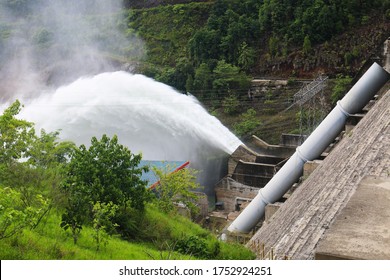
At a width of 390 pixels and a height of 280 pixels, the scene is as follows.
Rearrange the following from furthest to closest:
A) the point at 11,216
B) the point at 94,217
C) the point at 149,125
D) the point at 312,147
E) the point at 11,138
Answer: the point at 149,125 → the point at 312,147 → the point at 11,138 → the point at 94,217 → the point at 11,216

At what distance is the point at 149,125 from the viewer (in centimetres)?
3434

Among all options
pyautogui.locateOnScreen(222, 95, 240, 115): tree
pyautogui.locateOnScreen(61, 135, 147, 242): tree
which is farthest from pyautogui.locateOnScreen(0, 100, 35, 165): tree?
pyautogui.locateOnScreen(222, 95, 240, 115): tree

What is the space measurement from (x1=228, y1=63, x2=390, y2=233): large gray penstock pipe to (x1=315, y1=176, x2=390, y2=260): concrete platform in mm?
12792

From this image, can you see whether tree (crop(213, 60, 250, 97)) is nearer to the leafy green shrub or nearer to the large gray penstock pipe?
the large gray penstock pipe

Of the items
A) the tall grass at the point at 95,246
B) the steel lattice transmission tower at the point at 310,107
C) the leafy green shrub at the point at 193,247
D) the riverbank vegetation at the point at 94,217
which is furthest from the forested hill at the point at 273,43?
the leafy green shrub at the point at 193,247

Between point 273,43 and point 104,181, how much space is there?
3641 cm

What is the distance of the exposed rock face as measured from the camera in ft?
33.0

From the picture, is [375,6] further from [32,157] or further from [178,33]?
[32,157]

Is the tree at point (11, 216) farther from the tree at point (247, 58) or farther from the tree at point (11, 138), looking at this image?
the tree at point (247, 58)

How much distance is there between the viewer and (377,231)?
6617 mm

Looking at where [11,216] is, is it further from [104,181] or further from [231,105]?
[231,105]

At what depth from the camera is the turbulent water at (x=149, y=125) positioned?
3241 cm

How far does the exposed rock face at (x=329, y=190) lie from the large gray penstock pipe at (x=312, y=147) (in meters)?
3.18

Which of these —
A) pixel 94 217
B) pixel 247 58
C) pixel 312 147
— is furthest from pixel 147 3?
pixel 94 217
